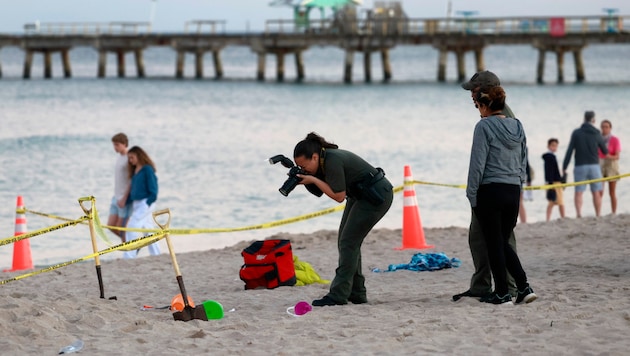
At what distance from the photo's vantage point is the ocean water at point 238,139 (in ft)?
58.7

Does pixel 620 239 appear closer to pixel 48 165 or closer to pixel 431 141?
pixel 48 165

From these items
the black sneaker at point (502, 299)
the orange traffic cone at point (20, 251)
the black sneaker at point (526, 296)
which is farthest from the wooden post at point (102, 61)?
the black sneaker at point (526, 296)

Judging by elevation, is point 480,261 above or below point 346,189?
below

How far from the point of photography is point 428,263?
974 centimetres

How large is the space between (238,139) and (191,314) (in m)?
26.8

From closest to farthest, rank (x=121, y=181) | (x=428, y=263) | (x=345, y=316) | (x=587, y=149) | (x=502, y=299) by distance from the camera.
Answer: (x=345, y=316), (x=502, y=299), (x=428, y=263), (x=121, y=181), (x=587, y=149)

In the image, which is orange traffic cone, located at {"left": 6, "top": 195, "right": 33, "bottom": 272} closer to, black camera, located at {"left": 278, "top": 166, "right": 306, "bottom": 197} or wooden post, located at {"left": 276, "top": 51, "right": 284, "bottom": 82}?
black camera, located at {"left": 278, "top": 166, "right": 306, "bottom": 197}

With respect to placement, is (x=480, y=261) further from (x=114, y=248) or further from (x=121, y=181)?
(x=121, y=181)

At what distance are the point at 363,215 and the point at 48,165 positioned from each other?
20515mm

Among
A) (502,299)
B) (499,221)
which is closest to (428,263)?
(502,299)

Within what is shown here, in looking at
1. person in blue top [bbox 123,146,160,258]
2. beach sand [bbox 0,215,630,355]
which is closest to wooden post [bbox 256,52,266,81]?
person in blue top [bbox 123,146,160,258]

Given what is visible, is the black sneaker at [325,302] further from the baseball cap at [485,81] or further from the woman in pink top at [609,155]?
the woman in pink top at [609,155]

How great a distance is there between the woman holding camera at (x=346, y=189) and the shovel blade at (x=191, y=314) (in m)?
0.88

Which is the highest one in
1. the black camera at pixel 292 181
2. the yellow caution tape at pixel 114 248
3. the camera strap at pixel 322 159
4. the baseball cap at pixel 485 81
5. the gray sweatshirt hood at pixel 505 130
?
the baseball cap at pixel 485 81
